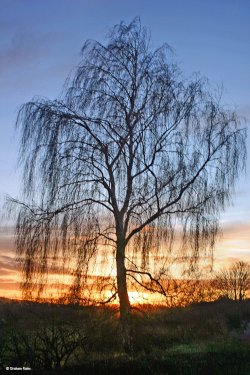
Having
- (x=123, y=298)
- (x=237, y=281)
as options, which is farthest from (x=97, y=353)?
(x=237, y=281)

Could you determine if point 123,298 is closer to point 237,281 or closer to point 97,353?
point 97,353

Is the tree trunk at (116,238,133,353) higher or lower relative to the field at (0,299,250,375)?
higher

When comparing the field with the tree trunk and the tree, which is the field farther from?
the tree

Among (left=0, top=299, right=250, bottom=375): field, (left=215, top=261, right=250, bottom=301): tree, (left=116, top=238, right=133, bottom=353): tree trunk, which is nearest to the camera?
(left=0, top=299, right=250, bottom=375): field

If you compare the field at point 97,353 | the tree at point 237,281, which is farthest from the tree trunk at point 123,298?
the tree at point 237,281

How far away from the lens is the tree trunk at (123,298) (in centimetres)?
1196

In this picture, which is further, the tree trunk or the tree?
the tree

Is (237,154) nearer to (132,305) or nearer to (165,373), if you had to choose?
(132,305)

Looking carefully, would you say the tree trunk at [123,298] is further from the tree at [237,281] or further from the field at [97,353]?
the tree at [237,281]

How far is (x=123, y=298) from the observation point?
39.7ft

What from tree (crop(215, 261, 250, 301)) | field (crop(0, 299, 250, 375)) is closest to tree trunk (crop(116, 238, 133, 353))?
field (crop(0, 299, 250, 375))

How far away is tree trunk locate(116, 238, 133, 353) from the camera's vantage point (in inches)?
471

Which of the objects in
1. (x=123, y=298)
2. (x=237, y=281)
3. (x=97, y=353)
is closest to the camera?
(x=123, y=298)

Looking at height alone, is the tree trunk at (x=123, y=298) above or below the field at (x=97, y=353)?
above
